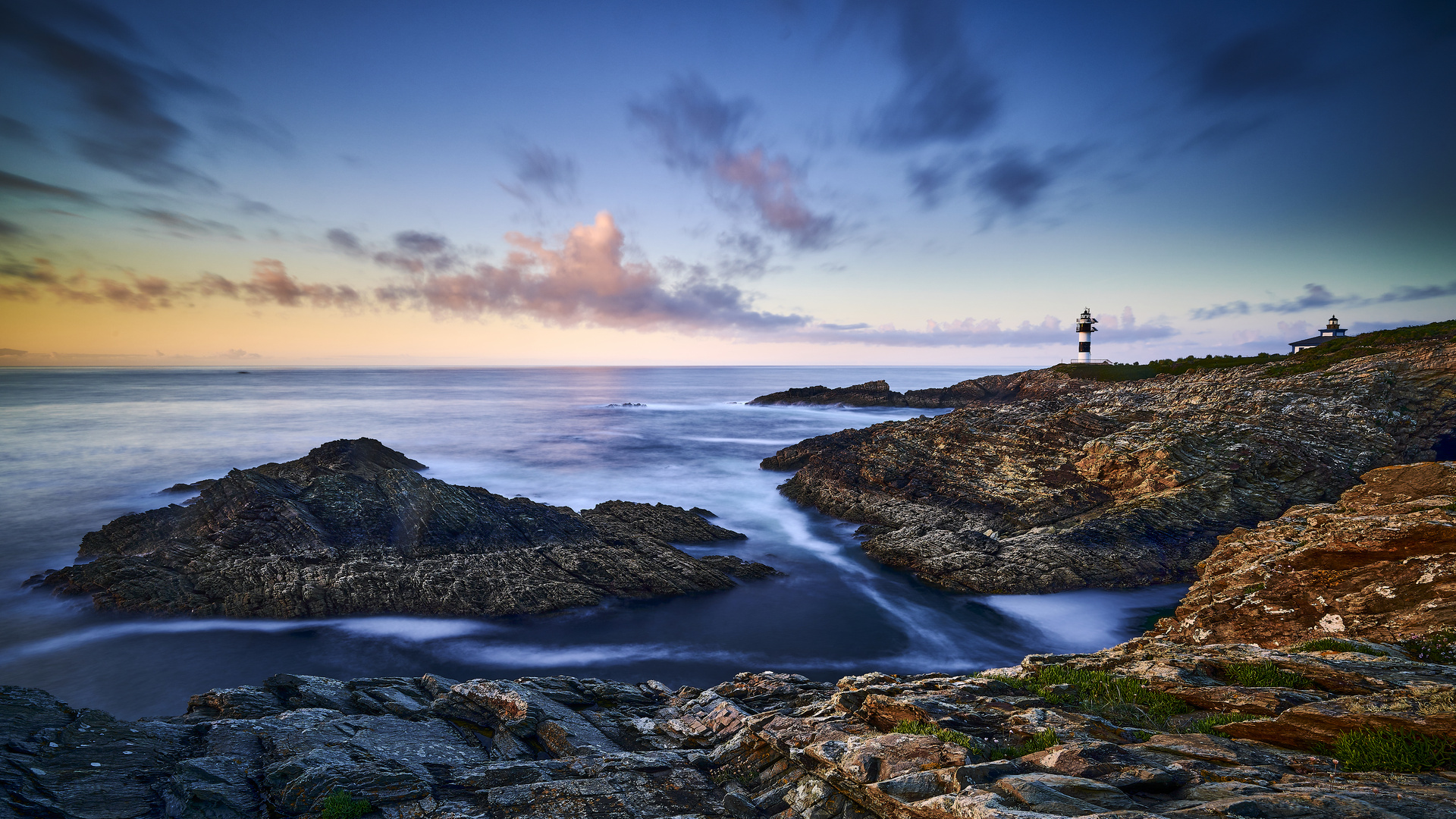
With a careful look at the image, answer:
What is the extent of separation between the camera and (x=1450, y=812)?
3.97m

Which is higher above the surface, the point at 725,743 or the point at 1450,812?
the point at 1450,812

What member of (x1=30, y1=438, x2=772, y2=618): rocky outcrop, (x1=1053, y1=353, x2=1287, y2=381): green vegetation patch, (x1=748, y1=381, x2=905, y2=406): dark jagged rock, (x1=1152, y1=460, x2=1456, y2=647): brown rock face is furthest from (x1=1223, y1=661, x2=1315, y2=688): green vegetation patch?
(x1=748, y1=381, x2=905, y2=406): dark jagged rock

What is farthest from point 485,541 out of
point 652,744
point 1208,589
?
point 1208,589

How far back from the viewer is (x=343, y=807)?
656 centimetres

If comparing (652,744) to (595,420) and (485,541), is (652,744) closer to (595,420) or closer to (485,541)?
(485,541)

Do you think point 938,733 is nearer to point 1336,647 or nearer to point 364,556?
point 1336,647

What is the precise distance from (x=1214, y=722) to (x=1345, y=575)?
7012mm

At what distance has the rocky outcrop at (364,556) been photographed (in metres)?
17.3

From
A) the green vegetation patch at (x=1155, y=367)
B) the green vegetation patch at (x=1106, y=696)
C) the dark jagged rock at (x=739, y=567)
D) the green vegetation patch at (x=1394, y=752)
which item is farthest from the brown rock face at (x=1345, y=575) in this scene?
the green vegetation patch at (x=1155, y=367)

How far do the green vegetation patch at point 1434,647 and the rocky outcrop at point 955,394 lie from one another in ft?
214

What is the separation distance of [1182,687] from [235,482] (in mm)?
28991

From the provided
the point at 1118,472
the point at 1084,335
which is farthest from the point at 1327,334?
the point at 1118,472

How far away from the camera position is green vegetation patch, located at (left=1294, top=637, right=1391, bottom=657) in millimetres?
7457

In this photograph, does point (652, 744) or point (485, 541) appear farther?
point (485, 541)
